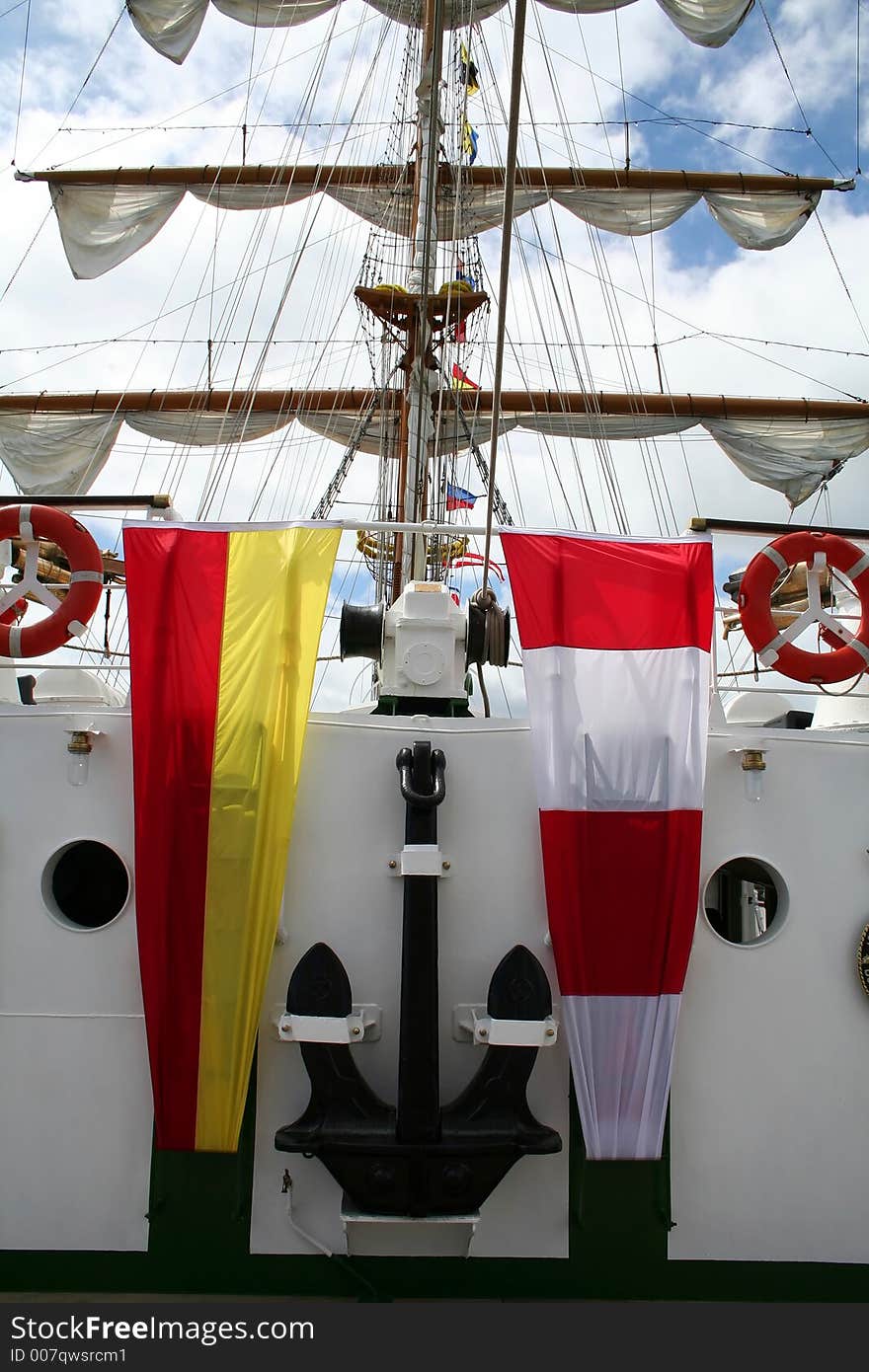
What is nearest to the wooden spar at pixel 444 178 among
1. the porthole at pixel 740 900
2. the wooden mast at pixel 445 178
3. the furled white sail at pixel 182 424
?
the wooden mast at pixel 445 178

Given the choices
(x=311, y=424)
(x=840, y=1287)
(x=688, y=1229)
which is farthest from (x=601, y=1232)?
(x=311, y=424)

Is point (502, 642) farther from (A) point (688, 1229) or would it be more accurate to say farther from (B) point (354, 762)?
(A) point (688, 1229)

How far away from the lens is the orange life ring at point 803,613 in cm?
565

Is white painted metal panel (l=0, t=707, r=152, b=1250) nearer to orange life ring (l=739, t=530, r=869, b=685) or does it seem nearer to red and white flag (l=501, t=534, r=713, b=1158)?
red and white flag (l=501, t=534, r=713, b=1158)

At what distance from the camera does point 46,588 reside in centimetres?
572

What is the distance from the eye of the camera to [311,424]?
2209 centimetres

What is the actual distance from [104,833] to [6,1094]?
4.46 ft

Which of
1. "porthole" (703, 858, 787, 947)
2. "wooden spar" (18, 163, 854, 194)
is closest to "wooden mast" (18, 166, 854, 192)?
"wooden spar" (18, 163, 854, 194)

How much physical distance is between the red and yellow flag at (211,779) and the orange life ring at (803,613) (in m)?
2.49

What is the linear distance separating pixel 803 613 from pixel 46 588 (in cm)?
449

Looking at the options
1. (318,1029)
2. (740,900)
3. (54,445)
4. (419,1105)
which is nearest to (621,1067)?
(419,1105)

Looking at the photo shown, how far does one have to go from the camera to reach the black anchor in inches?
172

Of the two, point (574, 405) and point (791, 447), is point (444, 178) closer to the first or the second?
point (574, 405)

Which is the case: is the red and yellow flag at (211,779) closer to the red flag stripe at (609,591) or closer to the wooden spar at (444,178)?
the red flag stripe at (609,591)
